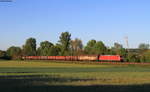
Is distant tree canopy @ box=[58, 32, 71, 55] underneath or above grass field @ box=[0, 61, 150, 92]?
above

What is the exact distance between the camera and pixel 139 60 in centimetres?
9175

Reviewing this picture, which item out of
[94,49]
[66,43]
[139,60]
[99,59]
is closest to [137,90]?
[139,60]

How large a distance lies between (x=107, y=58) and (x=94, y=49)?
5874 cm

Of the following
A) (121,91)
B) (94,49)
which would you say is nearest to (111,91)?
(121,91)

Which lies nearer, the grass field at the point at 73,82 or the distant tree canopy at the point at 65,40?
the grass field at the point at 73,82

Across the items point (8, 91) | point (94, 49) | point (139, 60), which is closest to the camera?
point (8, 91)

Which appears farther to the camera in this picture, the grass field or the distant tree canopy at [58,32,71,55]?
the distant tree canopy at [58,32,71,55]

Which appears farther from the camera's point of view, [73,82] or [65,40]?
[65,40]

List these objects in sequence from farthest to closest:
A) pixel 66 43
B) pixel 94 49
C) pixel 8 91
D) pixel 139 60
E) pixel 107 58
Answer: pixel 66 43 < pixel 94 49 < pixel 107 58 < pixel 139 60 < pixel 8 91

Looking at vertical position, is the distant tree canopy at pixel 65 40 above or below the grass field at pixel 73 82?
above

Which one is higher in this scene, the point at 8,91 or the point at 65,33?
the point at 65,33

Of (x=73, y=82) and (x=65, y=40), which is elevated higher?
(x=65, y=40)

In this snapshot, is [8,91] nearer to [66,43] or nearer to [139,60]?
[139,60]

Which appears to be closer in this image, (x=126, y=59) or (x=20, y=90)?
(x=20, y=90)
